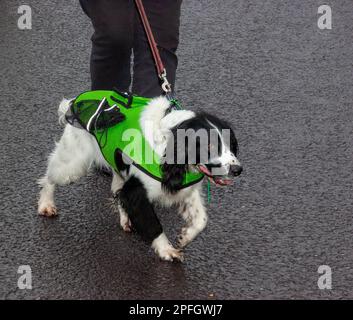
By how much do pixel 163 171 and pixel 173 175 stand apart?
6cm

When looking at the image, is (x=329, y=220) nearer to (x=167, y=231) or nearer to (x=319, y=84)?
(x=167, y=231)

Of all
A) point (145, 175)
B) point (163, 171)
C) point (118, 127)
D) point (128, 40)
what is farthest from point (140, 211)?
point (128, 40)

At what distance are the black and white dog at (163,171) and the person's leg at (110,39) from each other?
43 centimetres

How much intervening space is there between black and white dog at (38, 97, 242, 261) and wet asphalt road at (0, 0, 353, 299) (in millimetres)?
172

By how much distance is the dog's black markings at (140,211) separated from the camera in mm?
4336

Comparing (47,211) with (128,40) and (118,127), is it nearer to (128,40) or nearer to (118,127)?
(118,127)

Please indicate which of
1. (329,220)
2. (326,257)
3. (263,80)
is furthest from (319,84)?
(326,257)

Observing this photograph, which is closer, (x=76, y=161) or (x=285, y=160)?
(x=76, y=161)

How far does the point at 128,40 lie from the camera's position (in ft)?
16.0

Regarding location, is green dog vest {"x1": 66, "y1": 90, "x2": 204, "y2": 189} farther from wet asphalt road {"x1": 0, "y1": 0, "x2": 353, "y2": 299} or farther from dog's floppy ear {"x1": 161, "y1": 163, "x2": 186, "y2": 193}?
wet asphalt road {"x1": 0, "y1": 0, "x2": 353, "y2": 299}

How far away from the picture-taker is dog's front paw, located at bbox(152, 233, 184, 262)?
14.4 ft

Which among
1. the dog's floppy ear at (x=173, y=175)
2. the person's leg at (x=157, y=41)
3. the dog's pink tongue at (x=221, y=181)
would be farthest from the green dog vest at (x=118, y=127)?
the person's leg at (x=157, y=41)
